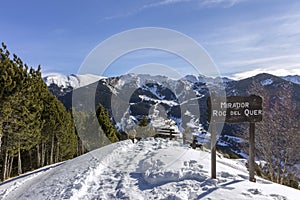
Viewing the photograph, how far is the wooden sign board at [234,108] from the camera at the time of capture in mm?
8344

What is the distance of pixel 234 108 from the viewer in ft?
27.6

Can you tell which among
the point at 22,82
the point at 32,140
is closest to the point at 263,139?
the point at 22,82

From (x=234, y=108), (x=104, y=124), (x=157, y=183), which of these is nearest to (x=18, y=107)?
(x=157, y=183)

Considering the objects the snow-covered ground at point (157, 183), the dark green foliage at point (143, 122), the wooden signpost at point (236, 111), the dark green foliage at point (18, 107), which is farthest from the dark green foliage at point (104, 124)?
the wooden signpost at point (236, 111)

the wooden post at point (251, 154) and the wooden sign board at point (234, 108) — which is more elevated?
the wooden sign board at point (234, 108)

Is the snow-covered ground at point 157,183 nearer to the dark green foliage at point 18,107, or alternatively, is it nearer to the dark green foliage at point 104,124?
the dark green foliage at point 18,107

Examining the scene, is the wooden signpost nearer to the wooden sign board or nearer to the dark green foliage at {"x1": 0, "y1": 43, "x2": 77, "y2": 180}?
the wooden sign board

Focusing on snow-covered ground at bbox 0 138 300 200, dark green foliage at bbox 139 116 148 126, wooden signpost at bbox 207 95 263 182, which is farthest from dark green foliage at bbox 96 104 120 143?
wooden signpost at bbox 207 95 263 182

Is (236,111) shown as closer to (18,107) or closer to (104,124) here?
(18,107)

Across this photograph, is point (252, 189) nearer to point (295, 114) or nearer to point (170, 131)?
point (295, 114)

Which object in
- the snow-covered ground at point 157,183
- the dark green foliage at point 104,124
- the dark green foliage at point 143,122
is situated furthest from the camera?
the dark green foliage at point 104,124

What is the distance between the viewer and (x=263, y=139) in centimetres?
1337

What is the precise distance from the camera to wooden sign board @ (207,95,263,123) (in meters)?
8.34

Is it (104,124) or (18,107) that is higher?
(18,107)
